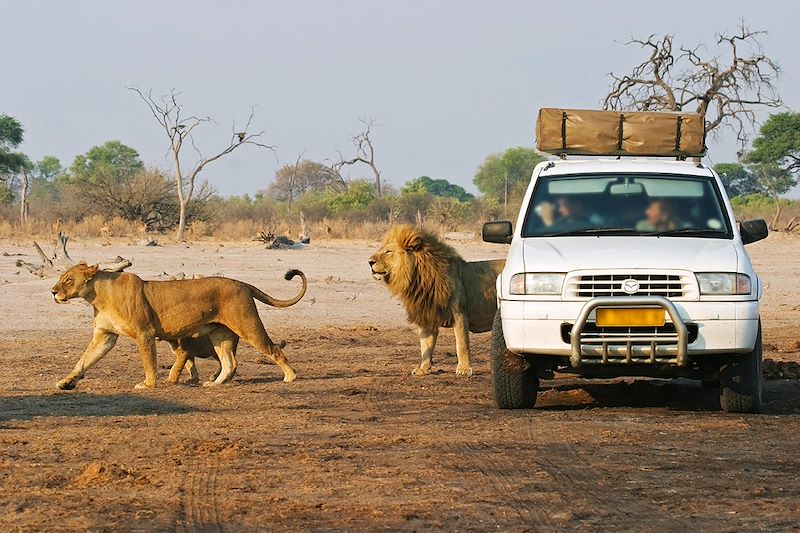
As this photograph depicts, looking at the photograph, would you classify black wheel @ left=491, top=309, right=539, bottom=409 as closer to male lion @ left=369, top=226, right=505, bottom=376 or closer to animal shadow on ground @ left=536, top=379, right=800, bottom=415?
animal shadow on ground @ left=536, top=379, right=800, bottom=415

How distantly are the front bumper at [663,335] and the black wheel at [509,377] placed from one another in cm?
66

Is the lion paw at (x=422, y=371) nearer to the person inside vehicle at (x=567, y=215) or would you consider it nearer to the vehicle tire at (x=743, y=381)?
the person inside vehicle at (x=567, y=215)

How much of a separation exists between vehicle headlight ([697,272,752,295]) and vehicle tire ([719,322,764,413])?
1.45 ft

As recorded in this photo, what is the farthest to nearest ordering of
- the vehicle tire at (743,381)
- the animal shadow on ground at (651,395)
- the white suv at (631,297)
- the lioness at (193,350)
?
the lioness at (193,350)
the animal shadow on ground at (651,395)
the vehicle tire at (743,381)
the white suv at (631,297)

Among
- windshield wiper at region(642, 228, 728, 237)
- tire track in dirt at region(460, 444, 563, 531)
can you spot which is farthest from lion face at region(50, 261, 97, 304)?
tire track in dirt at region(460, 444, 563, 531)

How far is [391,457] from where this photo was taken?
26.3 feet

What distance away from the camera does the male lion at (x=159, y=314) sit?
12.4 m

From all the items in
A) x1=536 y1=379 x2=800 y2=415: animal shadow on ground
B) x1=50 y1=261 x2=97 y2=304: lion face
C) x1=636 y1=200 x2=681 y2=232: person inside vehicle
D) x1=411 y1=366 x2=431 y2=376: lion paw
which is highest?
x1=636 y1=200 x2=681 y2=232: person inside vehicle

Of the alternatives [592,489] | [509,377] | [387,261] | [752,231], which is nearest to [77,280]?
[387,261]

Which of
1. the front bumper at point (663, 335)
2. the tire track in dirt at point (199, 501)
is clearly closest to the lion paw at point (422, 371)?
the front bumper at point (663, 335)

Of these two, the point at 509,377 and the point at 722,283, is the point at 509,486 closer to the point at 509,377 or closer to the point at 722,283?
the point at 722,283

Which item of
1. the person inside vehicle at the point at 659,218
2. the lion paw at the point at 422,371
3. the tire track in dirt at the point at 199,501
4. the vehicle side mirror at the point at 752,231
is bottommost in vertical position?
the lion paw at the point at 422,371

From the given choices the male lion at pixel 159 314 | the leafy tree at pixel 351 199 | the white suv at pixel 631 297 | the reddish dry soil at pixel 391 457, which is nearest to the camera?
the reddish dry soil at pixel 391 457

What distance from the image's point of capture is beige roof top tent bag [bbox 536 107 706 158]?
476 inches
